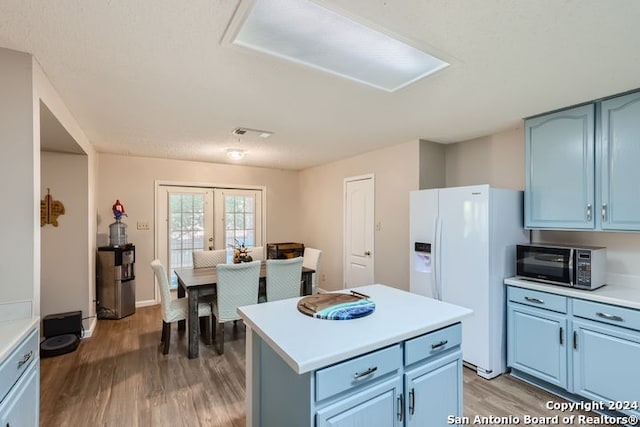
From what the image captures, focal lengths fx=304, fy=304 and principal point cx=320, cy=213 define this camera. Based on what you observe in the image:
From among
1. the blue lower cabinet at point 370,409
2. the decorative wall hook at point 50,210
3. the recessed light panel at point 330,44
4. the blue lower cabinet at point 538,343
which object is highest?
the recessed light panel at point 330,44

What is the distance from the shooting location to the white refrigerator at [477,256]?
2648 millimetres

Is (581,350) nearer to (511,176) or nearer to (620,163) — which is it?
(620,163)

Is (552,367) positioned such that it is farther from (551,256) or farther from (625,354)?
(551,256)

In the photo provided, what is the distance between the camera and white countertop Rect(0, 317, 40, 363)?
1.33 metres

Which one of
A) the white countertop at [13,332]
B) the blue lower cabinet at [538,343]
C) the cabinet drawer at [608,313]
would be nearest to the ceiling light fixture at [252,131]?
the white countertop at [13,332]

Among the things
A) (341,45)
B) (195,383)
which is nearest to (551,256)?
(341,45)

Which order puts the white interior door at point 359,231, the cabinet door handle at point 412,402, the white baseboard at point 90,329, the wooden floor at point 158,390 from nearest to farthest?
1. the cabinet door handle at point 412,402
2. the wooden floor at point 158,390
3. the white baseboard at point 90,329
4. the white interior door at point 359,231

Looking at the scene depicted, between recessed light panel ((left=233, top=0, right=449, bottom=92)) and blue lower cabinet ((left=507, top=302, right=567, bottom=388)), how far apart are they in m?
2.14

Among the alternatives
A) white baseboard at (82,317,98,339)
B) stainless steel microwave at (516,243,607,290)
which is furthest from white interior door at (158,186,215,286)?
stainless steel microwave at (516,243,607,290)

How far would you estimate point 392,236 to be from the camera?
3.97 meters

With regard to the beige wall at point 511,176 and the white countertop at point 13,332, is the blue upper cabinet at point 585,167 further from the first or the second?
the white countertop at point 13,332

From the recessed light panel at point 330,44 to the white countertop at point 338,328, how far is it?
1.44m

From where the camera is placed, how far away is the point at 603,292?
89.1 inches

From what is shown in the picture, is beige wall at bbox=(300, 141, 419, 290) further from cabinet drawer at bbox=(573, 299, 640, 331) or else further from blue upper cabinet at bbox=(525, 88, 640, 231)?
cabinet drawer at bbox=(573, 299, 640, 331)
